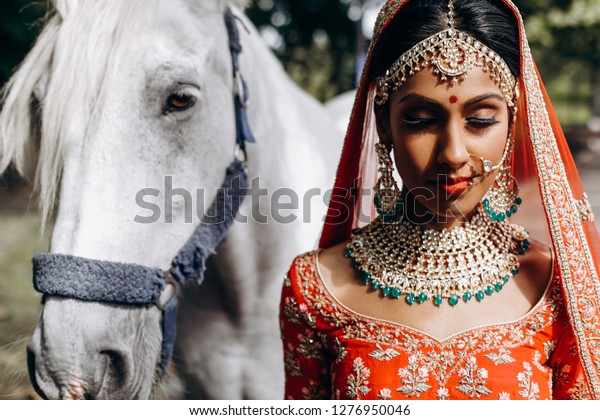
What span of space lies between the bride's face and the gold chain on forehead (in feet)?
0.05

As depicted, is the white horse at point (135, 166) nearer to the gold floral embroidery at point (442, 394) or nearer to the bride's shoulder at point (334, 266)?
the bride's shoulder at point (334, 266)

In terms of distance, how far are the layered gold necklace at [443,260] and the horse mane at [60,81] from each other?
34.8 inches

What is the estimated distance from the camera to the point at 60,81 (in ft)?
5.75

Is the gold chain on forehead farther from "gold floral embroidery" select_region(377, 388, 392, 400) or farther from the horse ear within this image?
the horse ear

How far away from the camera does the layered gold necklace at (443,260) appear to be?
1.41 m

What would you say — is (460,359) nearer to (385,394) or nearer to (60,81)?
(385,394)

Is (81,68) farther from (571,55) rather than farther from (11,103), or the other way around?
(571,55)

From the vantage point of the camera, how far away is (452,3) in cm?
137

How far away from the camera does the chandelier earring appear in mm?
1475

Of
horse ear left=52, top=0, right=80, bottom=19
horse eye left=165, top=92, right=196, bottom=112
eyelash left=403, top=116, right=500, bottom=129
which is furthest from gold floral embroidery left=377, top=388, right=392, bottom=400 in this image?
horse ear left=52, top=0, right=80, bottom=19

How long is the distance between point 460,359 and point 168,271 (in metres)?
0.91

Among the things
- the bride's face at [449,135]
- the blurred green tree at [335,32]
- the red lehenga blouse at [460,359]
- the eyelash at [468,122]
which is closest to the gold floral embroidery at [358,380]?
the red lehenga blouse at [460,359]

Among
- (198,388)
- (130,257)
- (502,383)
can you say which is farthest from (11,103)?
(502,383)

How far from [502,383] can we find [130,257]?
1004 mm
